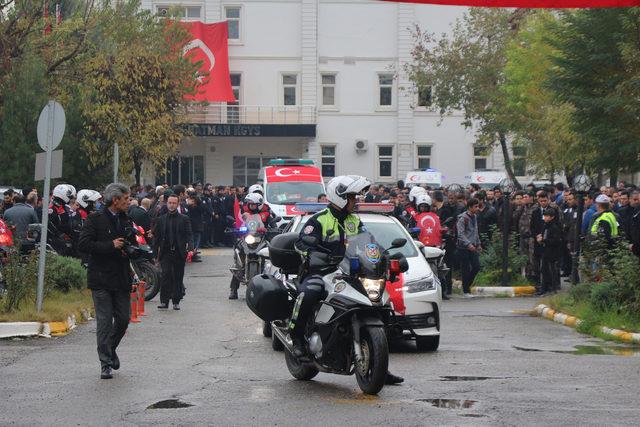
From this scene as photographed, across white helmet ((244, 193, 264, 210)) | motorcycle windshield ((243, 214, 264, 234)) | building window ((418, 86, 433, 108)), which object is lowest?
motorcycle windshield ((243, 214, 264, 234))

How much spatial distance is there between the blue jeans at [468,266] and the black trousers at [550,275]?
1216 mm

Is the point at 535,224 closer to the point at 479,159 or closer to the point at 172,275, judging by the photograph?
the point at 172,275

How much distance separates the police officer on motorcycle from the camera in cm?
1117

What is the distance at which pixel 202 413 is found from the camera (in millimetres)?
9797

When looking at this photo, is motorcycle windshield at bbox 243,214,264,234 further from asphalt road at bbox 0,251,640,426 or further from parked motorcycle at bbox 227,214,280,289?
asphalt road at bbox 0,251,640,426

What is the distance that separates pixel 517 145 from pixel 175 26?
1277cm

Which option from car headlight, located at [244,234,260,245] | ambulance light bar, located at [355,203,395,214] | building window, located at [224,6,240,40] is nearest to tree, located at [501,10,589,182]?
car headlight, located at [244,234,260,245]

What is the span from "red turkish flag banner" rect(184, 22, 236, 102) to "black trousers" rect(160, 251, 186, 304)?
1394 inches

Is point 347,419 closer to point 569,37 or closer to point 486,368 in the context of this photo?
point 486,368

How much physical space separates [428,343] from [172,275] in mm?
6812

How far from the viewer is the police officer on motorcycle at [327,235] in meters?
11.2

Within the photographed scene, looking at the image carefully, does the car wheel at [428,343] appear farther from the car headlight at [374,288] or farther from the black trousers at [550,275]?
the black trousers at [550,275]

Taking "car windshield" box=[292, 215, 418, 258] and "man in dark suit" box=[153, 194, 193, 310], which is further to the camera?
"man in dark suit" box=[153, 194, 193, 310]

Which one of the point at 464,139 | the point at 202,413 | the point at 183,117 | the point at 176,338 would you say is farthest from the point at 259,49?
the point at 202,413
